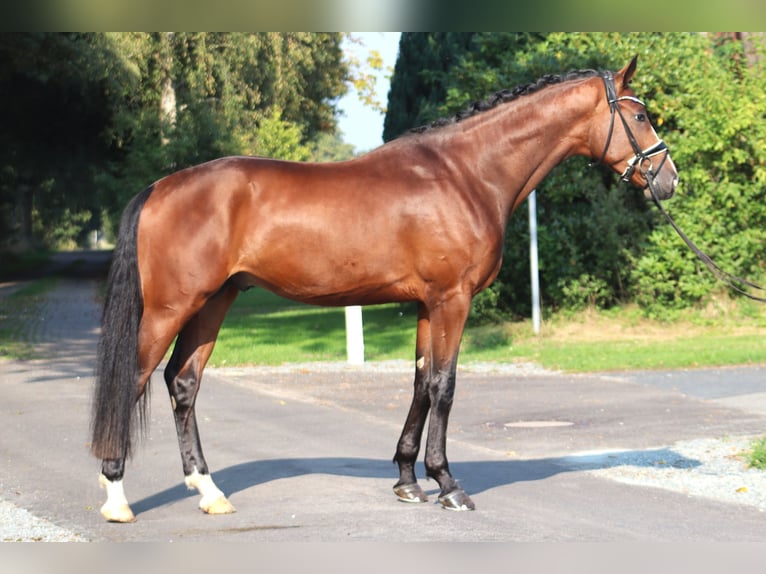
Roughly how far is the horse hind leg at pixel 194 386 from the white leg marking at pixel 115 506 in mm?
487

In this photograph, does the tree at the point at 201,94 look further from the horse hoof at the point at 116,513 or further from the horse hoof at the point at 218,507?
the horse hoof at the point at 116,513

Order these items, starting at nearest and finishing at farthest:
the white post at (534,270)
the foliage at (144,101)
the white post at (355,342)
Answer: the white post at (355,342)
the white post at (534,270)
the foliage at (144,101)

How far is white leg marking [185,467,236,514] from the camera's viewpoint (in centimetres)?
681

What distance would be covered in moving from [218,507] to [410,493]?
4.11ft

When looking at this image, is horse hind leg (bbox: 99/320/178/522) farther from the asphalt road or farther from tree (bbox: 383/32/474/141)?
tree (bbox: 383/32/474/141)

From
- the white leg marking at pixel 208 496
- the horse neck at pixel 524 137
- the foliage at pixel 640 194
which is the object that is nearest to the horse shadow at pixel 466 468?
the white leg marking at pixel 208 496

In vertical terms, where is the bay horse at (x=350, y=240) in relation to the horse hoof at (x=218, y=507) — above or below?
above

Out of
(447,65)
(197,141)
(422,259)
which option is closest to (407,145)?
(422,259)

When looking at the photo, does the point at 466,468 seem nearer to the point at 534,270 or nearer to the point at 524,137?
the point at 524,137

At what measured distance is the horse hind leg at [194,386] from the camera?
690cm

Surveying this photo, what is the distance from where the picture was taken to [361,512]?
22.1 ft

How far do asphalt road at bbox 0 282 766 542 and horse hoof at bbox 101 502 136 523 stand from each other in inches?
1.8

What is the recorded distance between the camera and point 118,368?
653 centimetres

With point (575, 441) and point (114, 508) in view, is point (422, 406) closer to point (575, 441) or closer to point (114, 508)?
point (114, 508)
